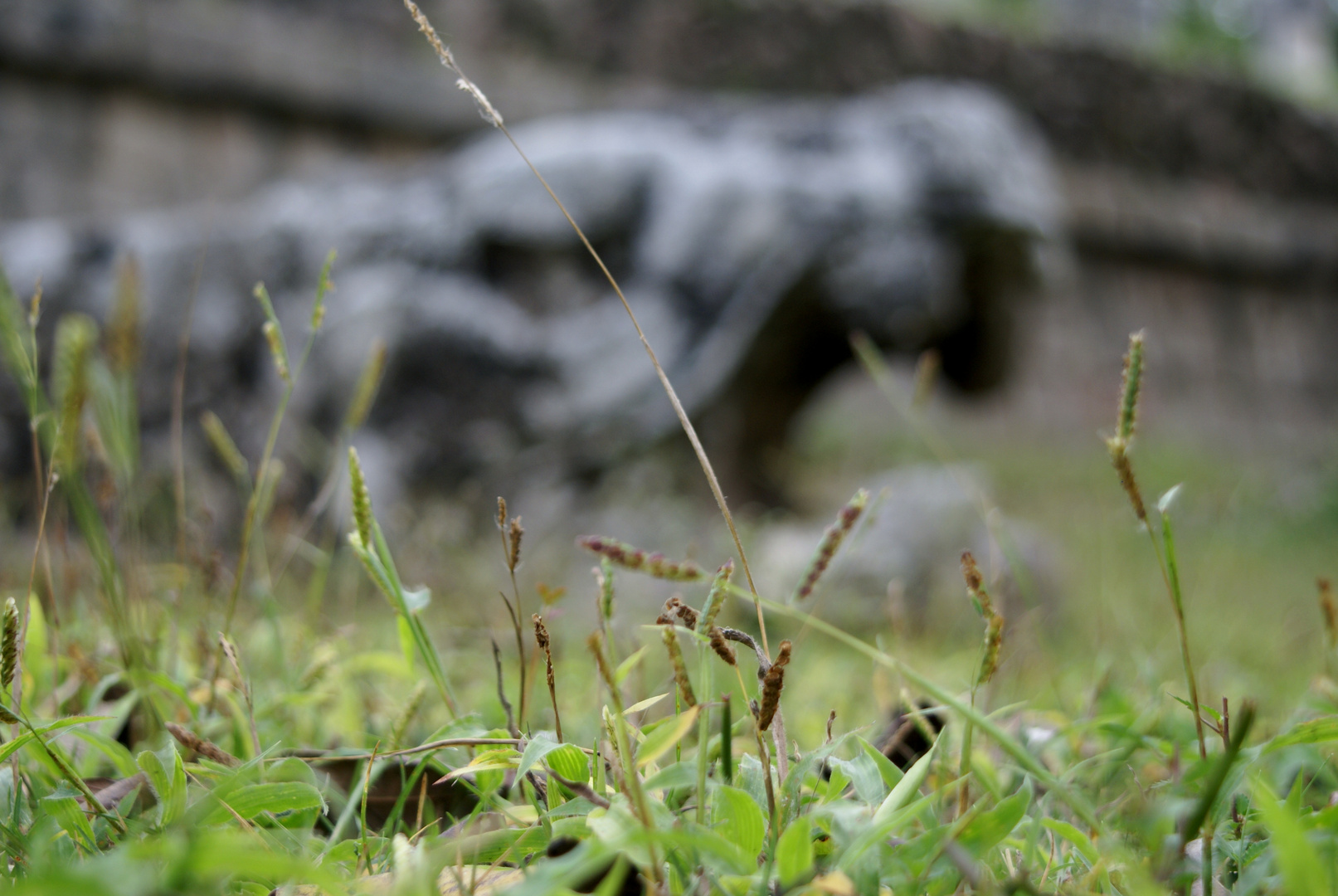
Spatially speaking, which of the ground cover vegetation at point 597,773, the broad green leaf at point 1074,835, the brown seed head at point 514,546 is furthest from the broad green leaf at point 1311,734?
the brown seed head at point 514,546

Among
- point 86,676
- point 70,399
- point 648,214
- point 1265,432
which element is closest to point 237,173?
point 648,214

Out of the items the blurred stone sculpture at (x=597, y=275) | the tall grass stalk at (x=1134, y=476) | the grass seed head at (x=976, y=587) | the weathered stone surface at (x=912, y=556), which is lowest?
the weathered stone surface at (x=912, y=556)

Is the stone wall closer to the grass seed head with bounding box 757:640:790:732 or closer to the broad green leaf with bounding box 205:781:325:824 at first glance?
the grass seed head with bounding box 757:640:790:732

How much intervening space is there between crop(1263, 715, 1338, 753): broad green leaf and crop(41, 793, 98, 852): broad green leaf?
70 cm

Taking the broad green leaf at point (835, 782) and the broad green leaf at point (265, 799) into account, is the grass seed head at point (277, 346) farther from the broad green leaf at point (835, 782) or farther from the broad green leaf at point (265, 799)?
the broad green leaf at point (835, 782)

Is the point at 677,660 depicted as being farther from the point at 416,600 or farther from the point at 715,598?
the point at 416,600

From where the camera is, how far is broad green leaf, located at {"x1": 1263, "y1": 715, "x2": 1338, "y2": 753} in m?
0.57

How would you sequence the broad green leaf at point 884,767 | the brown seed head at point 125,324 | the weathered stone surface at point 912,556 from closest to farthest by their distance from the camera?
the broad green leaf at point 884,767 → the brown seed head at point 125,324 → the weathered stone surface at point 912,556

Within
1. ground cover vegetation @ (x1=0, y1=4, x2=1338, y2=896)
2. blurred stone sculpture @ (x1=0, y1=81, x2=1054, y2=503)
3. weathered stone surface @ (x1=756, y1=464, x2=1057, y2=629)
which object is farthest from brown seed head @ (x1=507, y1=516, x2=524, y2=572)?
blurred stone sculpture @ (x1=0, y1=81, x2=1054, y2=503)

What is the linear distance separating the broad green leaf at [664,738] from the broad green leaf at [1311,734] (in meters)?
0.35

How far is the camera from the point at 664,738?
21.3 inches

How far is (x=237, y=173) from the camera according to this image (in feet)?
13.7

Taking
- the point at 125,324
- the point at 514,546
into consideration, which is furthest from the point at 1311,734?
the point at 125,324

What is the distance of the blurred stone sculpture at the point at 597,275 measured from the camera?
2.33 meters
